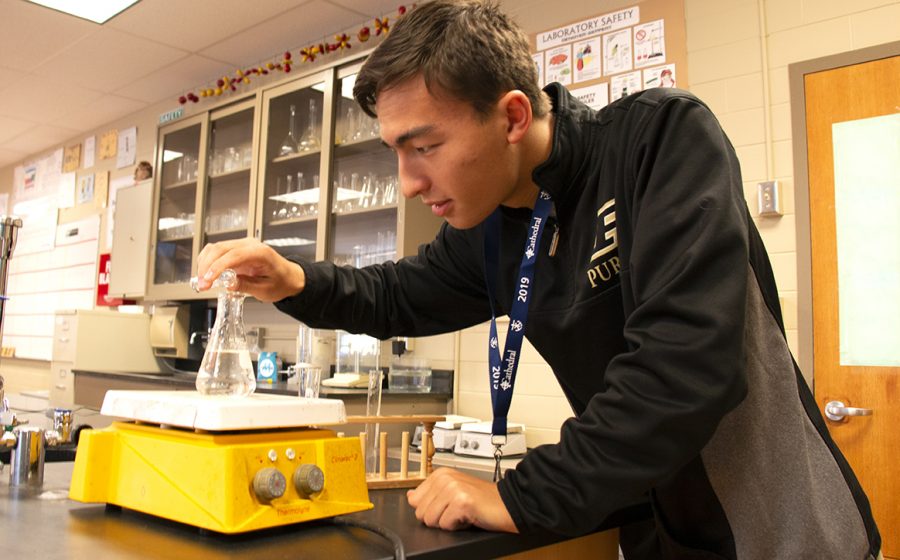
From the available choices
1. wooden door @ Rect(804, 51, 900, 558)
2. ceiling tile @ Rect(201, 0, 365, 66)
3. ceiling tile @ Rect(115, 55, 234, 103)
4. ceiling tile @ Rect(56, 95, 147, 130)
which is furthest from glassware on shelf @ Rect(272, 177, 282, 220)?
wooden door @ Rect(804, 51, 900, 558)

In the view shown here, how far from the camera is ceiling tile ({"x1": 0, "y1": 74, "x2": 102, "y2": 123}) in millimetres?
4773

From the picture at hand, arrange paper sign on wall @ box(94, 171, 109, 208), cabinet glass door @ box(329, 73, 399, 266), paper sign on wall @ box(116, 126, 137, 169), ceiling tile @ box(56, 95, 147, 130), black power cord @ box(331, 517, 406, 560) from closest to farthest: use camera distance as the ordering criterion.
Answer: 1. black power cord @ box(331, 517, 406, 560)
2. cabinet glass door @ box(329, 73, 399, 266)
3. ceiling tile @ box(56, 95, 147, 130)
4. paper sign on wall @ box(116, 126, 137, 169)
5. paper sign on wall @ box(94, 171, 109, 208)

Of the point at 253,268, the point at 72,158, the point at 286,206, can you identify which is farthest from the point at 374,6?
the point at 72,158

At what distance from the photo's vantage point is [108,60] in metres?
4.38

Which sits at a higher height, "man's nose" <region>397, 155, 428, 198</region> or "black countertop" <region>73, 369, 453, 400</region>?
"man's nose" <region>397, 155, 428, 198</region>

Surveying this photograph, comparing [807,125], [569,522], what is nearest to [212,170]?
[807,125]

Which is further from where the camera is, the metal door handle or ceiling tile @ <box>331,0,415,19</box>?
ceiling tile @ <box>331,0,415,19</box>

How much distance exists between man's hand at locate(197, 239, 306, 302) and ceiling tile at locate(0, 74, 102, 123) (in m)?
4.36

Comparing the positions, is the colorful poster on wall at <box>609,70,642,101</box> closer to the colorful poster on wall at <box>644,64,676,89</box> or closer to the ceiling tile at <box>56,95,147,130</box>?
the colorful poster on wall at <box>644,64,676,89</box>

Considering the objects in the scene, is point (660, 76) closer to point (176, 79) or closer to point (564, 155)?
point (564, 155)

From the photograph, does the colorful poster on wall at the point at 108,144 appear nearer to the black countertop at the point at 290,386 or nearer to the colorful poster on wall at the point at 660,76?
the black countertop at the point at 290,386

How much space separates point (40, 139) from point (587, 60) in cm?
506

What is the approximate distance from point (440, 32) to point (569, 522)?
0.65 meters

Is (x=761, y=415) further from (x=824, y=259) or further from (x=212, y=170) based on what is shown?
(x=212, y=170)
